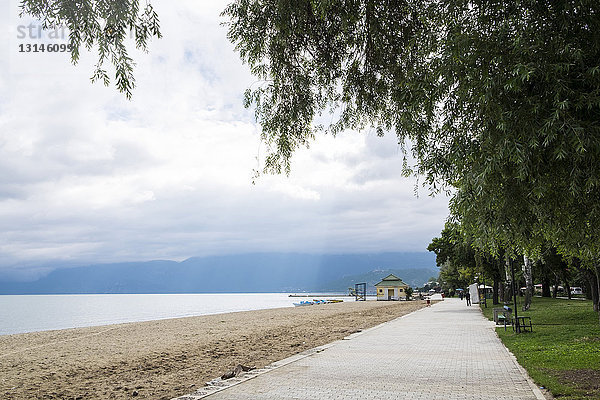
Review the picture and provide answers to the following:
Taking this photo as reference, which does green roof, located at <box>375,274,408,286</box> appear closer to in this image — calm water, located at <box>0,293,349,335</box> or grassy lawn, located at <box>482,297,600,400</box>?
calm water, located at <box>0,293,349,335</box>

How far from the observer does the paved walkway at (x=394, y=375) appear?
316 inches

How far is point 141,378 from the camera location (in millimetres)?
11719

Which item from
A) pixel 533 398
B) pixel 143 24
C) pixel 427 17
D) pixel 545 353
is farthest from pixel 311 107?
pixel 545 353

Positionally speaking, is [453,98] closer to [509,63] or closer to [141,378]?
[509,63]

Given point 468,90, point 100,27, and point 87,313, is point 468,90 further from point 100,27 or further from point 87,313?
point 87,313

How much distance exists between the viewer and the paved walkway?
802 centimetres

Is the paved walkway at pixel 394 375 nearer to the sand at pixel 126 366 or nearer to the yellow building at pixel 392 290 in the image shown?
the sand at pixel 126 366

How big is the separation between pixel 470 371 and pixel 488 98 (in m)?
6.82

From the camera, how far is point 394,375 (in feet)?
32.0

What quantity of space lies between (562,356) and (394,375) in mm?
4660

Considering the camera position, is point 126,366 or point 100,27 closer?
point 100,27

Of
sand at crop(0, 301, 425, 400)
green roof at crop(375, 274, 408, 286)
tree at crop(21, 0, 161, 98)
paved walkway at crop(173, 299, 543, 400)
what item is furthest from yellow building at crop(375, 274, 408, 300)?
tree at crop(21, 0, 161, 98)

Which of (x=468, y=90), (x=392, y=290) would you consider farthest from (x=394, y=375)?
(x=392, y=290)

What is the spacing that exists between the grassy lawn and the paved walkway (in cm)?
37
